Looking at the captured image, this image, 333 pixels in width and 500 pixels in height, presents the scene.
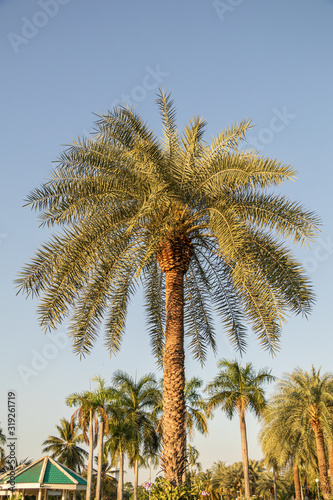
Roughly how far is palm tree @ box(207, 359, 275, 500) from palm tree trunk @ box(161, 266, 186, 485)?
20.4m

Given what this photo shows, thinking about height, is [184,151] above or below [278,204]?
above

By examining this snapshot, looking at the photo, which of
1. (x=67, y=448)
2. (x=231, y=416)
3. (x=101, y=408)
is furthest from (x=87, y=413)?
(x=67, y=448)

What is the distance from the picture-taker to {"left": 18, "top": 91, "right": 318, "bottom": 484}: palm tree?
11352 mm

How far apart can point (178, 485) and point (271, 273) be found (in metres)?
5.34

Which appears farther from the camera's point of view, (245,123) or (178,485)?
(245,123)

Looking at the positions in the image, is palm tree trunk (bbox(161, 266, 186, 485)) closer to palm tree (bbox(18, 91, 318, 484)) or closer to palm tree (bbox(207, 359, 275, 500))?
palm tree (bbox(18, 91, 318, 484))

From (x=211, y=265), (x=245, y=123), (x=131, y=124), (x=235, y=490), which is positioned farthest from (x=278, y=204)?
(x=235, y=490)

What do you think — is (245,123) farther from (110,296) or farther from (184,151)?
(110,296)

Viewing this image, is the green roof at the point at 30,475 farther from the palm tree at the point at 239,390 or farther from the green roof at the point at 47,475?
the palm tree at the point at 239,390

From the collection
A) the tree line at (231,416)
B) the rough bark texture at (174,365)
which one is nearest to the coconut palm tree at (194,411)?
the tree line at (231,416)

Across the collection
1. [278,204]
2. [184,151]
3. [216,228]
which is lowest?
[216,228]

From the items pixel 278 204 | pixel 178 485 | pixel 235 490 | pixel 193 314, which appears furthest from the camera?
pixel 235 490

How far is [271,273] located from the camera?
11.8 meters

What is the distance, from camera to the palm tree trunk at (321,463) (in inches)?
1078
